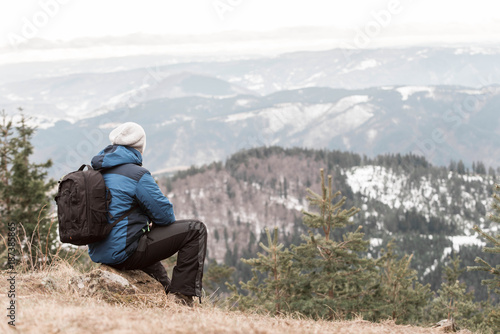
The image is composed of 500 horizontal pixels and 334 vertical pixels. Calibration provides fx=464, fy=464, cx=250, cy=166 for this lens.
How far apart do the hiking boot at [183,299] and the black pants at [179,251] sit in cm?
13

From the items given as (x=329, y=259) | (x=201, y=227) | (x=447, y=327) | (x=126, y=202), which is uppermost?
(x=126, y=202)

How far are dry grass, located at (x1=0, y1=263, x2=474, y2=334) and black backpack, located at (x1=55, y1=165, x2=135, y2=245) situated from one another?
3.35 ft

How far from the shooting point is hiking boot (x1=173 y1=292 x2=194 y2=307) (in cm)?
797

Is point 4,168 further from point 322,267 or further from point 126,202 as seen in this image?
point 126,202

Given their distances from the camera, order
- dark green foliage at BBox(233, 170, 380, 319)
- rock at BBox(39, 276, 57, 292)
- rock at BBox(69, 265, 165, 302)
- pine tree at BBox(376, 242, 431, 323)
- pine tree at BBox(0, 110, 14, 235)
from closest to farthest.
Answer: rock at BBox(69, 265, 165, 302) < rock at BBox(39, 276, 57, 292) < dark green foliage at BBox(233, 170, 380, 319) < pine tree at BBox(376, 242, 431, 323) < pine tree at BBox(0, 110, 14, 235)

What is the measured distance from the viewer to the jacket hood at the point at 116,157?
23.7ft

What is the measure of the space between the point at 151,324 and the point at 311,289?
45.1 feet

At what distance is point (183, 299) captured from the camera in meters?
8.06

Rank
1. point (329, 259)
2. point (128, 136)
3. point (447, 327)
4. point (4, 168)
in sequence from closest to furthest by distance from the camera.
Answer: point (128, 136), point (447, 327), point (329, 259), point (4, 168)

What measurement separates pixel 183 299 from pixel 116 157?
8.97 feet

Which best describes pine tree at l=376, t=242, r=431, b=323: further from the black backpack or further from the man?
the black backpack

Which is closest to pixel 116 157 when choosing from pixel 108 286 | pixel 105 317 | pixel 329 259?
pixel 108 286

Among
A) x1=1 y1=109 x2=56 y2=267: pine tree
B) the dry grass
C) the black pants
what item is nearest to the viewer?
the dry grass

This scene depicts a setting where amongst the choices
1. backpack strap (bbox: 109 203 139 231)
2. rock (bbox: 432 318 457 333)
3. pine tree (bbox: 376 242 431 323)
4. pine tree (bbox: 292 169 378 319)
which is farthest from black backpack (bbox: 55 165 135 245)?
pine tree (bbox: 376 242 431 323)
